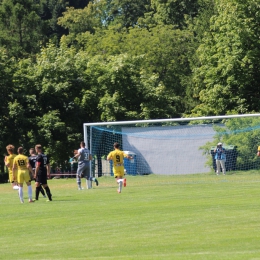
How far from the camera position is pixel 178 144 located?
3638cm

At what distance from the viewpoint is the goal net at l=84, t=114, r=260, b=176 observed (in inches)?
1364

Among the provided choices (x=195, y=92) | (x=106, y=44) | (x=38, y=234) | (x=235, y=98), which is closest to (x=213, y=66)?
(x=235, y=98)

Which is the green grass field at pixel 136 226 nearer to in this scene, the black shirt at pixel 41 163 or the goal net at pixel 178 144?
the black shirt at pixel 41 163

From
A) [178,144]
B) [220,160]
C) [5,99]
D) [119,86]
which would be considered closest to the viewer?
[220,160]

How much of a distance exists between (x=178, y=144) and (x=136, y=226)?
2046 cm

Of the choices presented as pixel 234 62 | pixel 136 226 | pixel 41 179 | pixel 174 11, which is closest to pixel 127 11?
pixel 174 11

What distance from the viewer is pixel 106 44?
71375 millimetres

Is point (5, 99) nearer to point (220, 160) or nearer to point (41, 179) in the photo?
point (220, 160)

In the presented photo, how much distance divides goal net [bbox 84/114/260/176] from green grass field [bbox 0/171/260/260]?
8.06m

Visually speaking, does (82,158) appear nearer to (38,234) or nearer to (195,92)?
(38,234)

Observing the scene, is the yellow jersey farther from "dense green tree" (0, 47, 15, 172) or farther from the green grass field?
"dense green tree" (0, 47, 15, 172)

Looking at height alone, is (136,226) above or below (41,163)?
below

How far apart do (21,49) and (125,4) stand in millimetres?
19644

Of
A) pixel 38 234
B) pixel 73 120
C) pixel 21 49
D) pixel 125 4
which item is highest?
pixel 125 4
